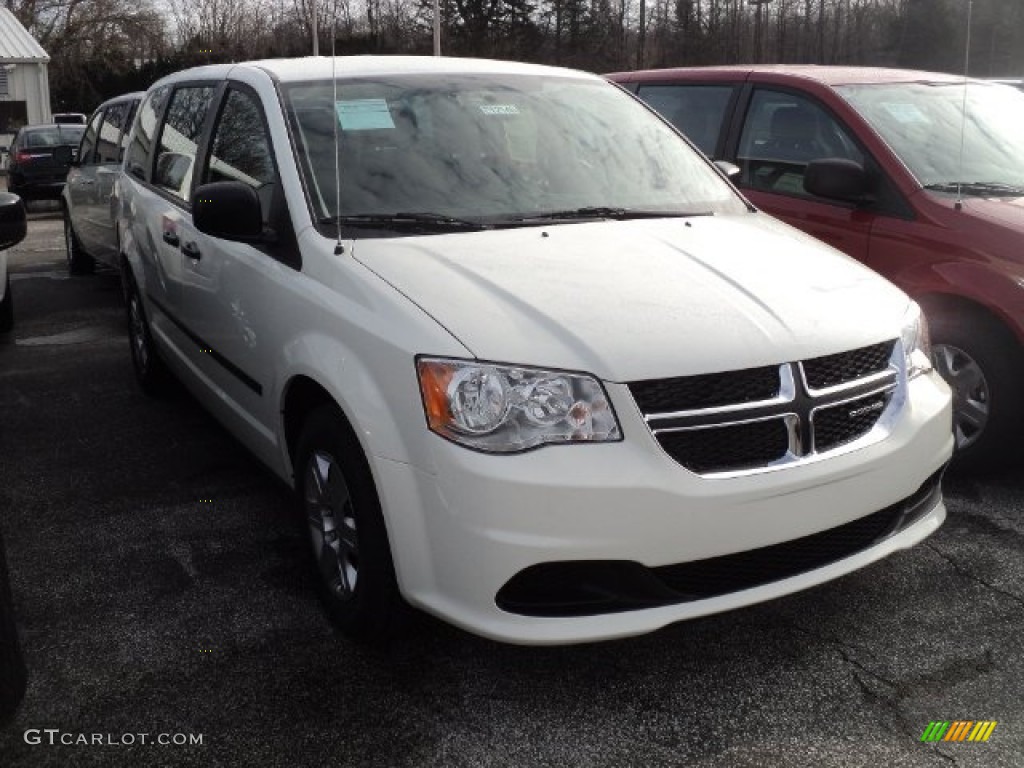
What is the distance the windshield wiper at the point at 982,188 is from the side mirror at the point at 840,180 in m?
0.27

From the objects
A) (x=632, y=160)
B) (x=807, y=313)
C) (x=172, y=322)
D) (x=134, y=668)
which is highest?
(x=632, y=160)

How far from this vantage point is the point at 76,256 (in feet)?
34.4

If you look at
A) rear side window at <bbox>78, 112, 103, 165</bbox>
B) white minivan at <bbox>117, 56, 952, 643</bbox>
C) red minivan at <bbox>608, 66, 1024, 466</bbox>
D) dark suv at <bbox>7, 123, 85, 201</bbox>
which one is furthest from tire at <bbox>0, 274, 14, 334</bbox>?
dark suv at <bbox>7, 123, 85, 201</bbox>

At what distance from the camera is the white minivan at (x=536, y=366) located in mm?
2604

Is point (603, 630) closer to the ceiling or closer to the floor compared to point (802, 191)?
closer to the floor

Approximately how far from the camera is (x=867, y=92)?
17.0 ft

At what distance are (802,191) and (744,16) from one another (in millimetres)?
45325

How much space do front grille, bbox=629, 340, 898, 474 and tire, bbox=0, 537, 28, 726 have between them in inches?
63.8

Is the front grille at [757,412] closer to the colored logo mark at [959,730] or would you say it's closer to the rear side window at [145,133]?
the colored logo mark at [959,730]

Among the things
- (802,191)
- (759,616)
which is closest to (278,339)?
(759,616)

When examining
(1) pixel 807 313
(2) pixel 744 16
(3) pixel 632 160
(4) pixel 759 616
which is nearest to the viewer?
(1) pixel 807 313

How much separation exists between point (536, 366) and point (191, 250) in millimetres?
2282

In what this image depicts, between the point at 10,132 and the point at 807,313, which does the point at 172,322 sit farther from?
the point at 10,132

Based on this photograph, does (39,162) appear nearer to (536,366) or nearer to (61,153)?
(61,153)
